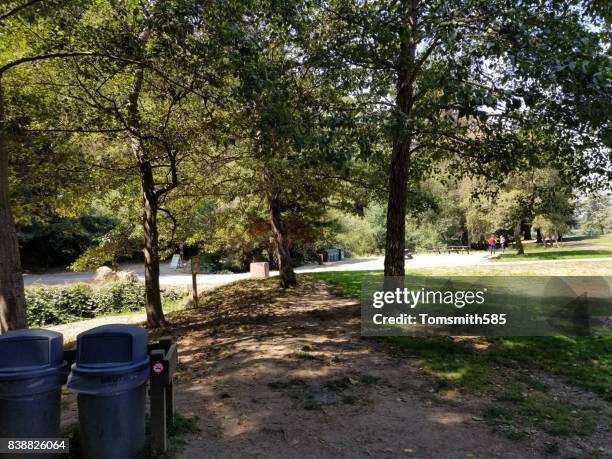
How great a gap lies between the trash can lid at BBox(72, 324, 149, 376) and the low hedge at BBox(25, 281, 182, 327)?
46.1 ft

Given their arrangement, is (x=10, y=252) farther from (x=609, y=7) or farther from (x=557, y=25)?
(x=609, y=7)

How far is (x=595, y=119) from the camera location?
4.71 metres

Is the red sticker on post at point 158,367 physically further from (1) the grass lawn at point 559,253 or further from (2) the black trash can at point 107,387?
(1) the grass lawn at point 559,253

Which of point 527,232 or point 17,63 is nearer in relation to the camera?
point 17,63

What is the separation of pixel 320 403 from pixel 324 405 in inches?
2.4

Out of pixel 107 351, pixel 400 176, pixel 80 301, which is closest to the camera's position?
pixel 107 351

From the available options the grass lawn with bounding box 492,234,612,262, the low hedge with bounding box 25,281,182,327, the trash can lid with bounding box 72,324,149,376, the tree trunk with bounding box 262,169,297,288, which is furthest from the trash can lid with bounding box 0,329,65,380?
the grass lawn with bounding box 492,234,612,262

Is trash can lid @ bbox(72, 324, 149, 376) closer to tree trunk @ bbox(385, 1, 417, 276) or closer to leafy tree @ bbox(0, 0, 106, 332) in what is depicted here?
leafy tree @ bbox(0, 0, 106, 332)

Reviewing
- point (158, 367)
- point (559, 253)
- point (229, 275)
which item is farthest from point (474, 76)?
point (559, 253)

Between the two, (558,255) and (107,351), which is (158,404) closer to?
(107,351)

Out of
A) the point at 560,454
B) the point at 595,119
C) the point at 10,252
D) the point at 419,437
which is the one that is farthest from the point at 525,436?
the point at 10,252

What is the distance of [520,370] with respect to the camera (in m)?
5.74

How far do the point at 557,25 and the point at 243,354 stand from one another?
595 centimetres

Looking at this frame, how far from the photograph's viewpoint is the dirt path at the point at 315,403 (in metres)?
3.60
